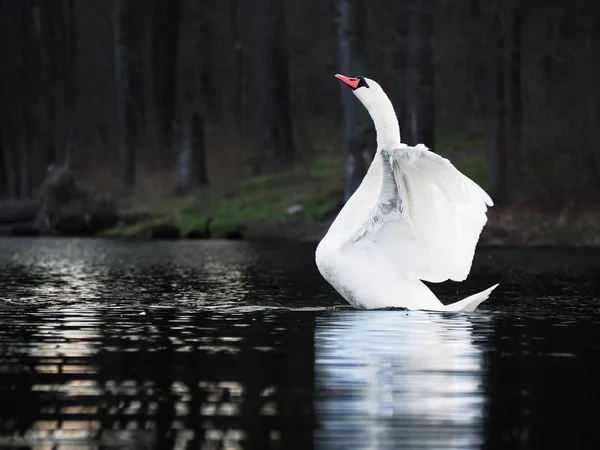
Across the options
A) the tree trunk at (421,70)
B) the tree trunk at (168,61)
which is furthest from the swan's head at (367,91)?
the tree trunk at (168,61)

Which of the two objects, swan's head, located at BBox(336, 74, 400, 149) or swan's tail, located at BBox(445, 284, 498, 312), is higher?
swan's head, located at BBox(336, 74, 400, 149)

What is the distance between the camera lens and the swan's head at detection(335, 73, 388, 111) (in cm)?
1433

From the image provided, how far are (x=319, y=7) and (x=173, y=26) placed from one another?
9.20 metres

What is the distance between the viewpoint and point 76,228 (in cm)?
4084

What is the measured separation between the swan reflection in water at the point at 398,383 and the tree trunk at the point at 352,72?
21.0 m

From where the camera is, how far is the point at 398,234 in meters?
13.8

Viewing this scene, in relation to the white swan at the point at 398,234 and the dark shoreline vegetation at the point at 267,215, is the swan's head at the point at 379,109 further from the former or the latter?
the dark shoreline vegetation at the point at 267,215

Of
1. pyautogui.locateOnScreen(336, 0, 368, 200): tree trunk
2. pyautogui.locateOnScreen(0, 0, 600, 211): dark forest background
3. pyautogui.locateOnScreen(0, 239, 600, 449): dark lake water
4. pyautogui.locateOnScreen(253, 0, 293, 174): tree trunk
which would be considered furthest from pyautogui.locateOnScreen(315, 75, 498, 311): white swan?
pyautogui.locateOnScreen(253, 0, 293, 174): tree trunk

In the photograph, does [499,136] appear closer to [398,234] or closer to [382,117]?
[382,117]

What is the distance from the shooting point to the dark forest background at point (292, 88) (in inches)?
1382

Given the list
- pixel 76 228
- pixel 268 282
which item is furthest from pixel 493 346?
pixel 76 228

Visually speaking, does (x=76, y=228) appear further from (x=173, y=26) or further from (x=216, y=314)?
(x=216, y=314)

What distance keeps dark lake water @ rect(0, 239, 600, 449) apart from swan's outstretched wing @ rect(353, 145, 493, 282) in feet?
1.75

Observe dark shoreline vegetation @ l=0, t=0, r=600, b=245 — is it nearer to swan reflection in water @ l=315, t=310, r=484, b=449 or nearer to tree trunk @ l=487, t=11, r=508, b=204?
tree trunk @ l=487, t=11, r=508, b=204
